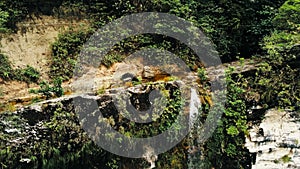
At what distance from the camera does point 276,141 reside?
5621 millimetres

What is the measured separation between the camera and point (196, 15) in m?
7.81

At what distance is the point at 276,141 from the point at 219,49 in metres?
2.61

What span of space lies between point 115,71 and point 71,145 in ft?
7.65

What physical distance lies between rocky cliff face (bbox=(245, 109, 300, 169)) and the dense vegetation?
6.7 inches

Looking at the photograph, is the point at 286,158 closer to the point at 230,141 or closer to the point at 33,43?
the point at 230,141

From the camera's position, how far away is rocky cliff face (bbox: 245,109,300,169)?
5508 millimetres

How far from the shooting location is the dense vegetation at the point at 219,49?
231 inches

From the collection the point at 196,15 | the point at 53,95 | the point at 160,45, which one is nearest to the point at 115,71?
the point at 160,45

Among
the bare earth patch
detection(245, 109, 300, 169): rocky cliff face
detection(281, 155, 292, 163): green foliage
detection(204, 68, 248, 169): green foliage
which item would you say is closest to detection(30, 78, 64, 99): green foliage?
the bare earth patch

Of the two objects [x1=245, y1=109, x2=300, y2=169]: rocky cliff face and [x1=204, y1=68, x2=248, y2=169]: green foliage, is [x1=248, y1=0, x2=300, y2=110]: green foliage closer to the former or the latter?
[x1=245, y1=109, x2=300, y2=169]: rocky cliff face

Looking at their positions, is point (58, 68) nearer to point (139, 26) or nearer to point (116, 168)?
point (139, 26)

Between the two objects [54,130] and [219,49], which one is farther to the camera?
[219,49]

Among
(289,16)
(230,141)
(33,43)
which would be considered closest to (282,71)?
(289,16)

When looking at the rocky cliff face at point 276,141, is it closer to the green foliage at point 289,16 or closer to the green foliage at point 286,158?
the green foliage at point 286,158
